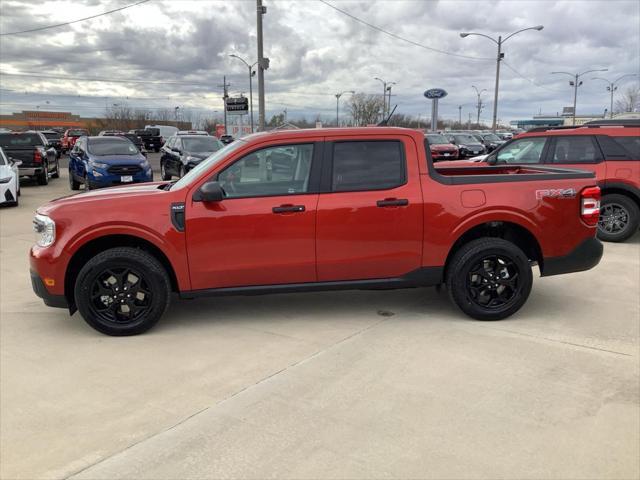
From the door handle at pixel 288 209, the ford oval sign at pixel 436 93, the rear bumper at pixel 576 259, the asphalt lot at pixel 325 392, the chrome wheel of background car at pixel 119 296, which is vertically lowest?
the asphalt lot at pixel 325 392

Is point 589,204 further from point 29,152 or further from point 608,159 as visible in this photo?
point 29,152

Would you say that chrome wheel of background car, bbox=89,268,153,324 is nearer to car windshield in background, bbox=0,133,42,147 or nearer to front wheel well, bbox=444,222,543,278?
front wheel well, bbox=444,222,543,278

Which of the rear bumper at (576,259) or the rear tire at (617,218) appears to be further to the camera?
the rear tire at (617,218)

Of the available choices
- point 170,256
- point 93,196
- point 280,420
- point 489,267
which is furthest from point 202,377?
point 489,267

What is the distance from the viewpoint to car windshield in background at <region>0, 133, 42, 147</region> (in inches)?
699

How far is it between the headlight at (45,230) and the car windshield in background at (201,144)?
1262cm

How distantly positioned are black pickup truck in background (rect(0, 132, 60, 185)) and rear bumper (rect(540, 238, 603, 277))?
16402mm

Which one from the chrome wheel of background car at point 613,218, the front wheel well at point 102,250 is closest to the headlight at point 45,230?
the front wheel well at point 102,250

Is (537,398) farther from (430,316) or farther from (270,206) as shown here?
(270,206)

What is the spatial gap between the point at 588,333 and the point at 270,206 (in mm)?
3013

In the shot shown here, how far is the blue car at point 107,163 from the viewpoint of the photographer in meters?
14.1

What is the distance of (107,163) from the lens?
557 inches

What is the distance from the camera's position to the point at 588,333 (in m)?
4.77

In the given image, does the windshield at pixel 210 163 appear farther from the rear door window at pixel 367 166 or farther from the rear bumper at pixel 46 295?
the rear bumper at pixel 46 295
